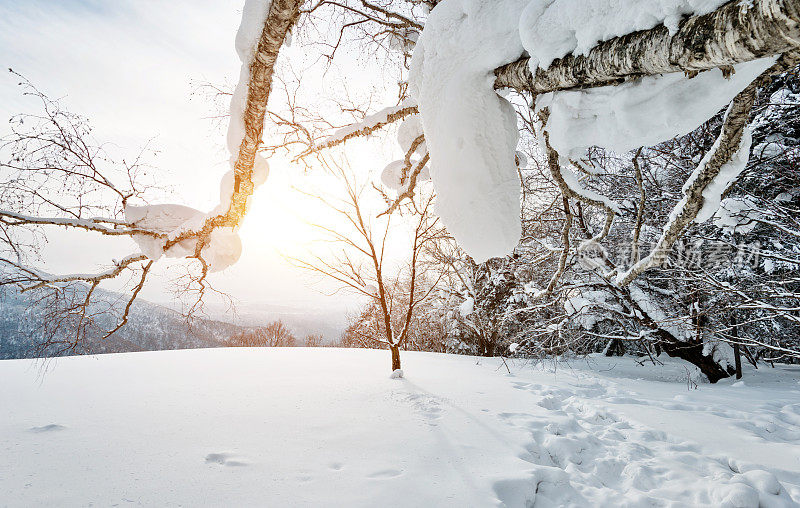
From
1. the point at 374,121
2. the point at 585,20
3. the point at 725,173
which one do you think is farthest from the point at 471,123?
the point at 374,121

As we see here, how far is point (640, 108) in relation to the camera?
50.4 inches

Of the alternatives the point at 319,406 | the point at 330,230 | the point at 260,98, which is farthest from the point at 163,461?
the point at 330,230

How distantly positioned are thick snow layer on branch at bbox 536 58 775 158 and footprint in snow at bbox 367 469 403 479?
2.25 metres

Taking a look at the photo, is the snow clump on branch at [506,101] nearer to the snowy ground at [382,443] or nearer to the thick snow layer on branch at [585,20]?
the thick snow layer on branch at [585,20]

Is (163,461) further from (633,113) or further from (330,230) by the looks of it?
(330,230)

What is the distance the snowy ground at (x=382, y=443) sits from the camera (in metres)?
2.15

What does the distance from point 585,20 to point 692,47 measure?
14.5 inches

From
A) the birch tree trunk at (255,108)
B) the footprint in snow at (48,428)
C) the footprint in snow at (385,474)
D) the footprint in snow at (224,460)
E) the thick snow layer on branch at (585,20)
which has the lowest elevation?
the footprint in snow at (385,474)

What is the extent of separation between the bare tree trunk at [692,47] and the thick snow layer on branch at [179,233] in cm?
394

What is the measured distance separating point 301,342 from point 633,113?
97.1 ft

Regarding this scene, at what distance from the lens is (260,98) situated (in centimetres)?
284

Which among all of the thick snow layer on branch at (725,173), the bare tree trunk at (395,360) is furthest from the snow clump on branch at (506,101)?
the bare tree trunk at (395,360)

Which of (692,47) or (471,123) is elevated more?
(471,123)

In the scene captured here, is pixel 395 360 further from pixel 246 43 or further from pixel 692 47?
pixel 692 47
